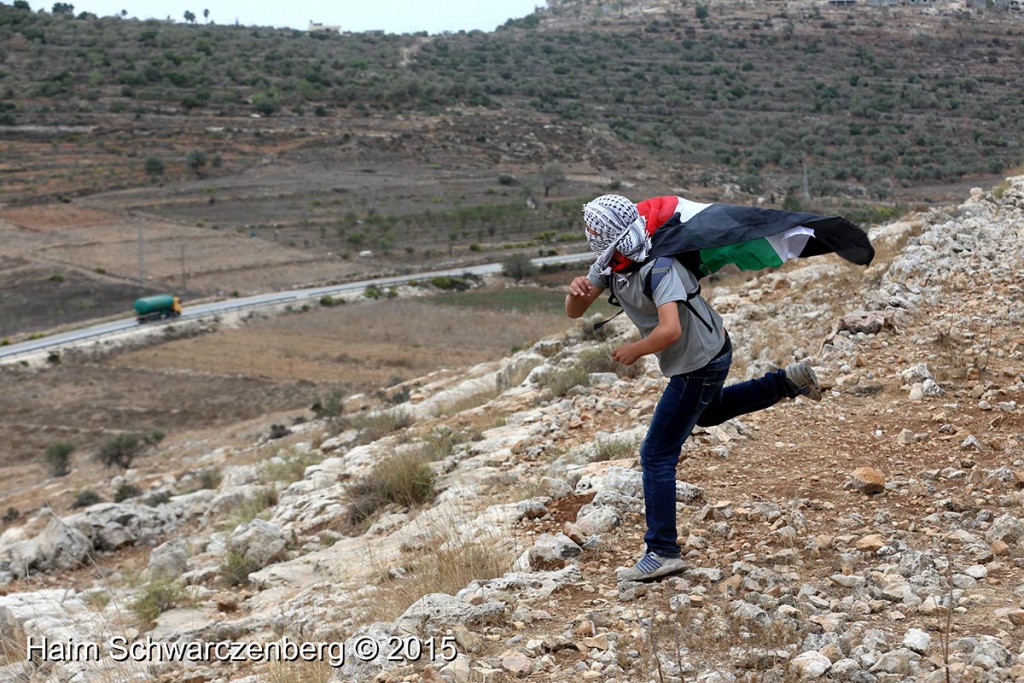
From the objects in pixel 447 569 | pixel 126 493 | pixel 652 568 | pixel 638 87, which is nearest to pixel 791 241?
pixel 652 568

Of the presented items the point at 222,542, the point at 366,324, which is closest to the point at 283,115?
the point at 366,324

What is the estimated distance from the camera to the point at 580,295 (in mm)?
4758

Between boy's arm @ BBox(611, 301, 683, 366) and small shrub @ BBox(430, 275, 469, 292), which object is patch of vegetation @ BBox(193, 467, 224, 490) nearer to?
boy's arm @ BBox(611, 301, 683, 366)

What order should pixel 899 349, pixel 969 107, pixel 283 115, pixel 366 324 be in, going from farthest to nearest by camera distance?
pixel 283 115 < pixel 969 107 < pixel 366 324 < pixel 899 349

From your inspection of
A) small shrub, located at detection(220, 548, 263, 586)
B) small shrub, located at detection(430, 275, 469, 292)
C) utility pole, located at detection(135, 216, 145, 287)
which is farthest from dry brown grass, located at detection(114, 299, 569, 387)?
small shrub, located at detection(220, 548, 263, 586)

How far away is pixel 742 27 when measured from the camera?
92.3 meters

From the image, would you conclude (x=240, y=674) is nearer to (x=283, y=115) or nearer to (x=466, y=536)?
(x=466, y=536)

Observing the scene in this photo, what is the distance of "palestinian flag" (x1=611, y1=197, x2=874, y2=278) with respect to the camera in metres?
4.50

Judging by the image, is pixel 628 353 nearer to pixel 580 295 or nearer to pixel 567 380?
pixel 580 295

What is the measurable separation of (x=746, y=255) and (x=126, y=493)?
1337 centimetres

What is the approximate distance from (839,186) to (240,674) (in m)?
48.9

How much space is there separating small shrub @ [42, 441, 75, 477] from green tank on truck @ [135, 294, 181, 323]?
57.7 feet

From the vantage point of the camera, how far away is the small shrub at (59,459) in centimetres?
2543

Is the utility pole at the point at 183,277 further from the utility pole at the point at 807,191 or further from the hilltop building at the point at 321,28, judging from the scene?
the hilltop building at the point at 321,28
